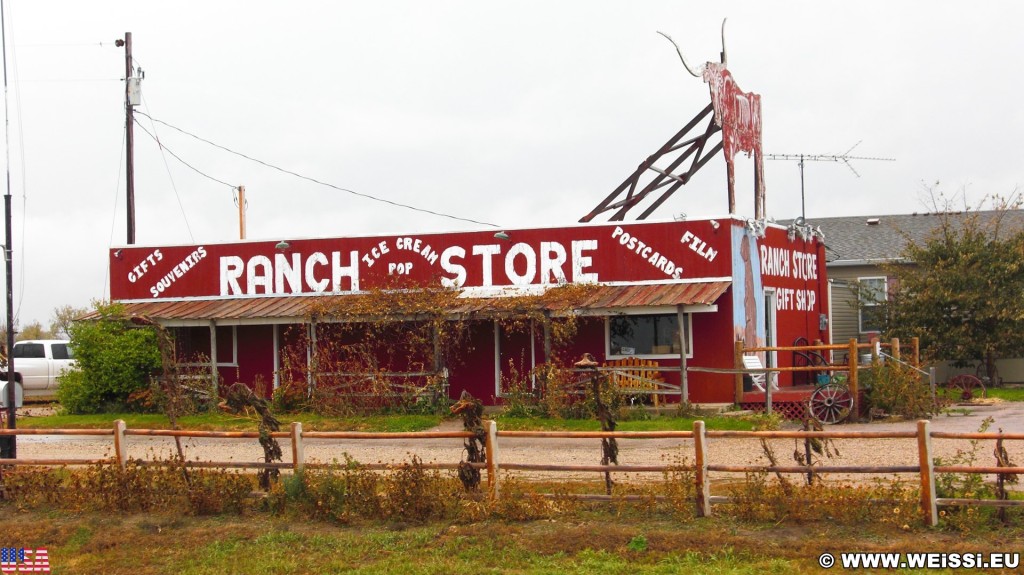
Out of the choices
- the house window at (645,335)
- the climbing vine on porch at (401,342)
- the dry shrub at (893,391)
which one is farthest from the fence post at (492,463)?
the house window at (645,335)

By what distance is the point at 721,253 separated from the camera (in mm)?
21547

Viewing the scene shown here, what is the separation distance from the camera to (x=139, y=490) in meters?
12.1

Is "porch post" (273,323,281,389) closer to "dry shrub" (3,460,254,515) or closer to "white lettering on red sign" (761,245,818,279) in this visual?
"white lettering on red sign" (761,245,818,279)

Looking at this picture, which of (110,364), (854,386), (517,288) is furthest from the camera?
(110,364)

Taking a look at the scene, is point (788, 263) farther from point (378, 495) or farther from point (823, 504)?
point (378, 495)

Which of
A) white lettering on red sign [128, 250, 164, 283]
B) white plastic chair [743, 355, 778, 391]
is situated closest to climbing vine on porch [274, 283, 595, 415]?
white plastic chair [743, 355, 778, 391]

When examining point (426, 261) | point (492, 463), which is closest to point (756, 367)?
point (426, 261)

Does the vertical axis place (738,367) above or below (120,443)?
above

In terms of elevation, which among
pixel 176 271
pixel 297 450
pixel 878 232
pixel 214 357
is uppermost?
pixel 878 232

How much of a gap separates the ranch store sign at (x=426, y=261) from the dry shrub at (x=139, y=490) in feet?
36.1

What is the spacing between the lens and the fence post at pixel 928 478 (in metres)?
9.88

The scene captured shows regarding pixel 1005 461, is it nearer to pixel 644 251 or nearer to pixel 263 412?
pixel 263 412

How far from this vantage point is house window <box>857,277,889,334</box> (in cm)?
2870

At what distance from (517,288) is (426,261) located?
2096mm
